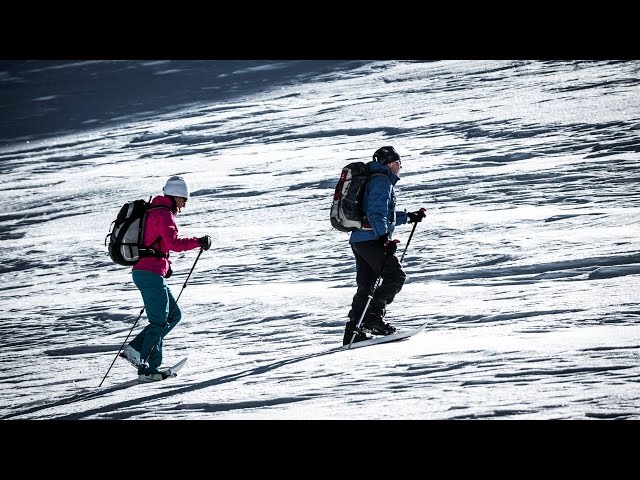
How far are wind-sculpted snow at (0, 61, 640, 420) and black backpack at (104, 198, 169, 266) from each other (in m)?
Answer: 1.08

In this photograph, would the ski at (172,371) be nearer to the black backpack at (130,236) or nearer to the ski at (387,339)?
the black backpack at (130,236)

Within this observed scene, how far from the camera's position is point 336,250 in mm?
11969

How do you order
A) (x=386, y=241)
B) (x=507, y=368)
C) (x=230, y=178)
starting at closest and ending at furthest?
(x=507, y=368), (x=386, y=241), (x=230, y=178)

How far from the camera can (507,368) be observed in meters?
6.56

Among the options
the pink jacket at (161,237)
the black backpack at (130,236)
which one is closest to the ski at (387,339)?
the pink jacket at (161,237)

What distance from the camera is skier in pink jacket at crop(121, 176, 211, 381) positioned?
7141 mm

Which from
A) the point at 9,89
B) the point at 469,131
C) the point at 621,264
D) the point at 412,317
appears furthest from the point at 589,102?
the point at 9,89

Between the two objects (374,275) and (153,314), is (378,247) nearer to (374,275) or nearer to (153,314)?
(374,275)

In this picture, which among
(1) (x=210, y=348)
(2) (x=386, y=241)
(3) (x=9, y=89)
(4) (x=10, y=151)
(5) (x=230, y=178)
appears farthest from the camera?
(3) (x=9, y=89)

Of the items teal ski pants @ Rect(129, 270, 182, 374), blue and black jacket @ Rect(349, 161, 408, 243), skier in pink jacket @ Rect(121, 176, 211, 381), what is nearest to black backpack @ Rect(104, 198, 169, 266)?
skier in pink jacket @ Rect(121, 176, 211, 381)

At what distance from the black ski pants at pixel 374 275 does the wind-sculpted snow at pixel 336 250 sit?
1.40ft

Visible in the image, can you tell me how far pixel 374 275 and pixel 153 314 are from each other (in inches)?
75.6

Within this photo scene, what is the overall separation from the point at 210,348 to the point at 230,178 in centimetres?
891
